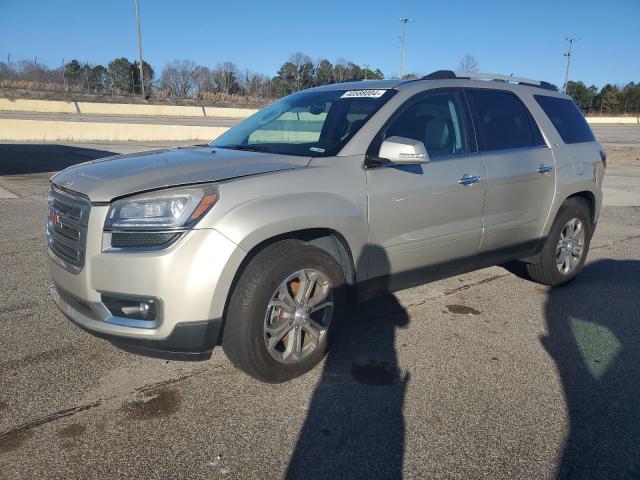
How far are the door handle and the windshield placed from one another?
2.69ft

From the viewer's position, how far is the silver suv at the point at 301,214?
2740mm

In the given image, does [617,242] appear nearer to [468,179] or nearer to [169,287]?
A: [468,179]

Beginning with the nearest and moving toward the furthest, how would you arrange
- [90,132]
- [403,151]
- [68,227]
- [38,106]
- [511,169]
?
[68,227] → [403,151] → [511,169] → [90,132] → [38,106]

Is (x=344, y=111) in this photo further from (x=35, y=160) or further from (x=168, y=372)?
(x=35, y=160)

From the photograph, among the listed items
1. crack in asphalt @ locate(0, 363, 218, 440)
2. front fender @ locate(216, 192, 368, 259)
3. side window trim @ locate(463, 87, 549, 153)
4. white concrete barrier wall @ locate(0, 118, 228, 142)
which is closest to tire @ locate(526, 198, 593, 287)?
side window trim @ locate(463, 87, 549, 153)

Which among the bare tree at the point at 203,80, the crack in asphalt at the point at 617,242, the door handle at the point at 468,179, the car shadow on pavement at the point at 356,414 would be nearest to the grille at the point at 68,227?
the car shadow on pavement at the point at 356,414

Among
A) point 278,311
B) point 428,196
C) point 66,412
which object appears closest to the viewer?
point 66,412

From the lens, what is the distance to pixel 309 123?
4.14m

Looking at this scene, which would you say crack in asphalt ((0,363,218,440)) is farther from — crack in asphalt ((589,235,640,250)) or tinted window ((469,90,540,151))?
crack in asphalt ((589,235,640,250))

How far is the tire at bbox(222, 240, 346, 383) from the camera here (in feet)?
9.60

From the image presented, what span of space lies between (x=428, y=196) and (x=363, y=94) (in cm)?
91

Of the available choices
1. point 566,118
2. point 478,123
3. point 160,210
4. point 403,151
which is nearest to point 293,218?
point 160,210

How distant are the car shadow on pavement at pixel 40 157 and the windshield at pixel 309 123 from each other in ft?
36.9

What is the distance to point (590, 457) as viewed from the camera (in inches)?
101
